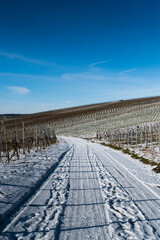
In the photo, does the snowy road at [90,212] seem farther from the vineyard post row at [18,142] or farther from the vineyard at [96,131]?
the vineyard at [96,131]

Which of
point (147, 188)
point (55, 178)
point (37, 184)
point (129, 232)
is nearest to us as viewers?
point (129, 232)

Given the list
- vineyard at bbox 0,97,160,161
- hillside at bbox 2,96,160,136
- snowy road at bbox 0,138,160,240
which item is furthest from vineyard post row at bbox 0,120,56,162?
hillside at bbox 2,96,160,136

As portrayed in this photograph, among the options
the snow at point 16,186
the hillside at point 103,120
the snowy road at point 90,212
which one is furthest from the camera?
the hillside at point 103,120

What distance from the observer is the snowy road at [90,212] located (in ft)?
11.5

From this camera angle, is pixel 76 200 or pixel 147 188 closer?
pixel 76 200

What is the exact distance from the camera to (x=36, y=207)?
4672 mm

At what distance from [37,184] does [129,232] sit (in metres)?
4.15

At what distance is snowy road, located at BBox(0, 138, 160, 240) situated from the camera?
351 cm

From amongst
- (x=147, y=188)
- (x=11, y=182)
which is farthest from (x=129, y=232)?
(x=11, y=182)

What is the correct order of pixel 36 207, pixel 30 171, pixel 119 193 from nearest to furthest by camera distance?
pixel 36 207, pixel 119 193, pixel 30 171

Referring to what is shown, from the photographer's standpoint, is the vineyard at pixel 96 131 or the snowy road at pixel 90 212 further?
the vineyard at pixel 96 131

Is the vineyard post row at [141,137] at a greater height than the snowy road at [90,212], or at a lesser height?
lesser

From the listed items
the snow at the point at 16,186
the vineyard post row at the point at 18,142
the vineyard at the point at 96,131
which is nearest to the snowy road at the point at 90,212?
the snow at the point at 16,186

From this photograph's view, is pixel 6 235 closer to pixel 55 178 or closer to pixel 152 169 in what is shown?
pixel 55 178
